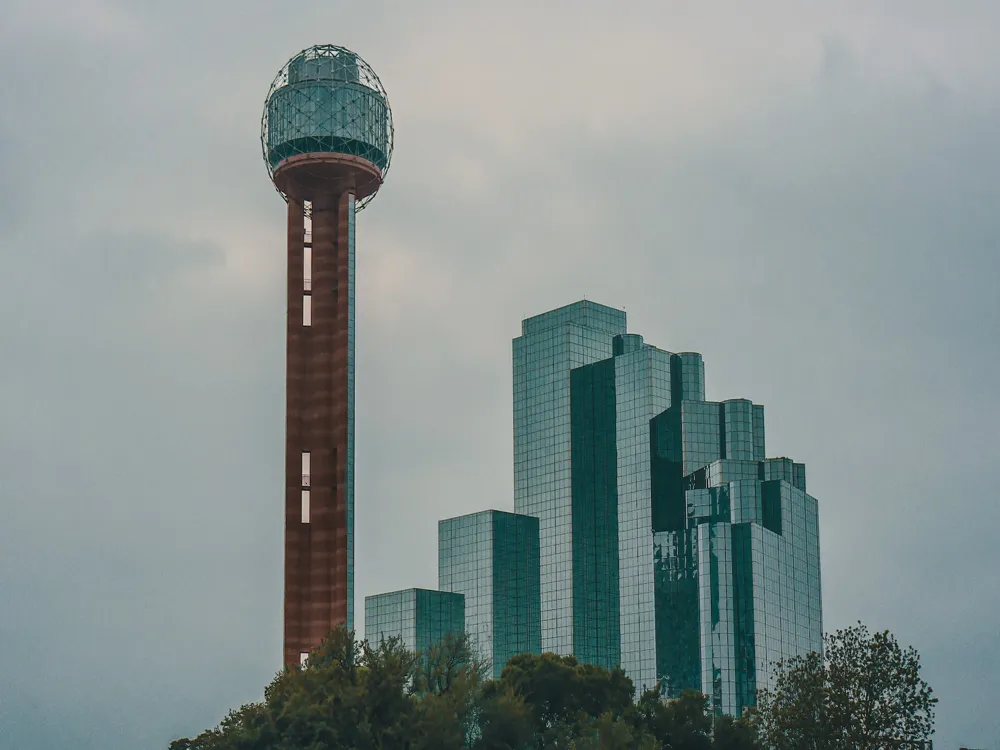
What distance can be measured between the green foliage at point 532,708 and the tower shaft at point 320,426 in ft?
107

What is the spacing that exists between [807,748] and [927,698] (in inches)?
374

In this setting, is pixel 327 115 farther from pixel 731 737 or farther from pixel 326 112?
pixel 731 737

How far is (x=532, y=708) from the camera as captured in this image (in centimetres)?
10888

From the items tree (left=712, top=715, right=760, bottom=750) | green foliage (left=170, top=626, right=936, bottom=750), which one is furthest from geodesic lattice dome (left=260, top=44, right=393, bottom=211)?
tree (left=712, top=715, right=760, bottom=750)

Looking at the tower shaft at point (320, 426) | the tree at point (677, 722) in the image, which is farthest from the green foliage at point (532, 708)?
the tower shaft at point (320, 426)

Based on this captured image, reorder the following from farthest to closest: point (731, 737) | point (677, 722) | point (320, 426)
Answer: point (320, 426), point (677, 722), point (731, 737)

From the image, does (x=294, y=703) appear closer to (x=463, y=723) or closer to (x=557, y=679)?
(x=463, y=723)

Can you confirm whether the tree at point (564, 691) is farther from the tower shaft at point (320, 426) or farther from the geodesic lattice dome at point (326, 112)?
the geodesic lattice dome at point (326, 112)

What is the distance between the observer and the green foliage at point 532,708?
93.8 meters

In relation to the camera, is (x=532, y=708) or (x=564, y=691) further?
(x=564, y=691)

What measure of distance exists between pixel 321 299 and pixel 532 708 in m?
58.8

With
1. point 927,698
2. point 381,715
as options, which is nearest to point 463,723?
point 381,715

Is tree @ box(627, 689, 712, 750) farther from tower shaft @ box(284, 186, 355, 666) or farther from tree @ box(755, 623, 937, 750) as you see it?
tower shaft @ box(284, 186, 355, 666)

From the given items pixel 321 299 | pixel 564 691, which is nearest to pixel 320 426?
pixel 321 299
